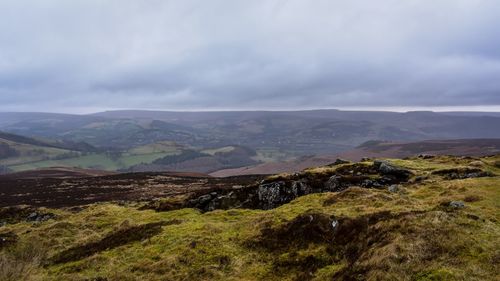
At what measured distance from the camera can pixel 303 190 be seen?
41656 millimetres

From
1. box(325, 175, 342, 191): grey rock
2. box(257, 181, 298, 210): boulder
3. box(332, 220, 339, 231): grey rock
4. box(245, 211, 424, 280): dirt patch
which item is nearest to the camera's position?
box(245, 211, 424, 280): dirt patch

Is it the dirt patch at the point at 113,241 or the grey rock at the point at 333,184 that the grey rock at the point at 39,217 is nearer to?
the dirt patch at the point at 113,241

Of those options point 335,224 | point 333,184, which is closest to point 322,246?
point 335,224

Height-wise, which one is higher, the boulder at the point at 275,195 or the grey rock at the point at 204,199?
the boulder at the point at 275,195

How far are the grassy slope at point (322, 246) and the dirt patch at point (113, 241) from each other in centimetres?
108

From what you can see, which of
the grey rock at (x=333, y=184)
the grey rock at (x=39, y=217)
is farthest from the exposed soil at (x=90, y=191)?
the grey rock at (x=333, y=184)

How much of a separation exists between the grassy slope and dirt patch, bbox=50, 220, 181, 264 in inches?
42.5

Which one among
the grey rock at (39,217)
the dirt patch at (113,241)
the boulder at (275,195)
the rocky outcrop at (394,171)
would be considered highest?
the rocky outcrop at (394,171)

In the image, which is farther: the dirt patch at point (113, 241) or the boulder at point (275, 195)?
the boulder at point (275, 195)

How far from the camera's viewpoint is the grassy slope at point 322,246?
741 inches

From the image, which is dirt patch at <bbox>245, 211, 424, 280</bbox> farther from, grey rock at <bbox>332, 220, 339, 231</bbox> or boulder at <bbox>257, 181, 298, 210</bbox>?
boulder at <bbox>257, 181, 298, 210</bbox>

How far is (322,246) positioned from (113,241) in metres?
17.7

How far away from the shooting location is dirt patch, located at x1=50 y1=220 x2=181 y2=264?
30.7 metres

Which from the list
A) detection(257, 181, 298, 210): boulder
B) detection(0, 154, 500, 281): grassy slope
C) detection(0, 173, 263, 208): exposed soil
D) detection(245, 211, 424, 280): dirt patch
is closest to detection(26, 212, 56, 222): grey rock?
detection(0, 154, 500, 281): grassy slope
